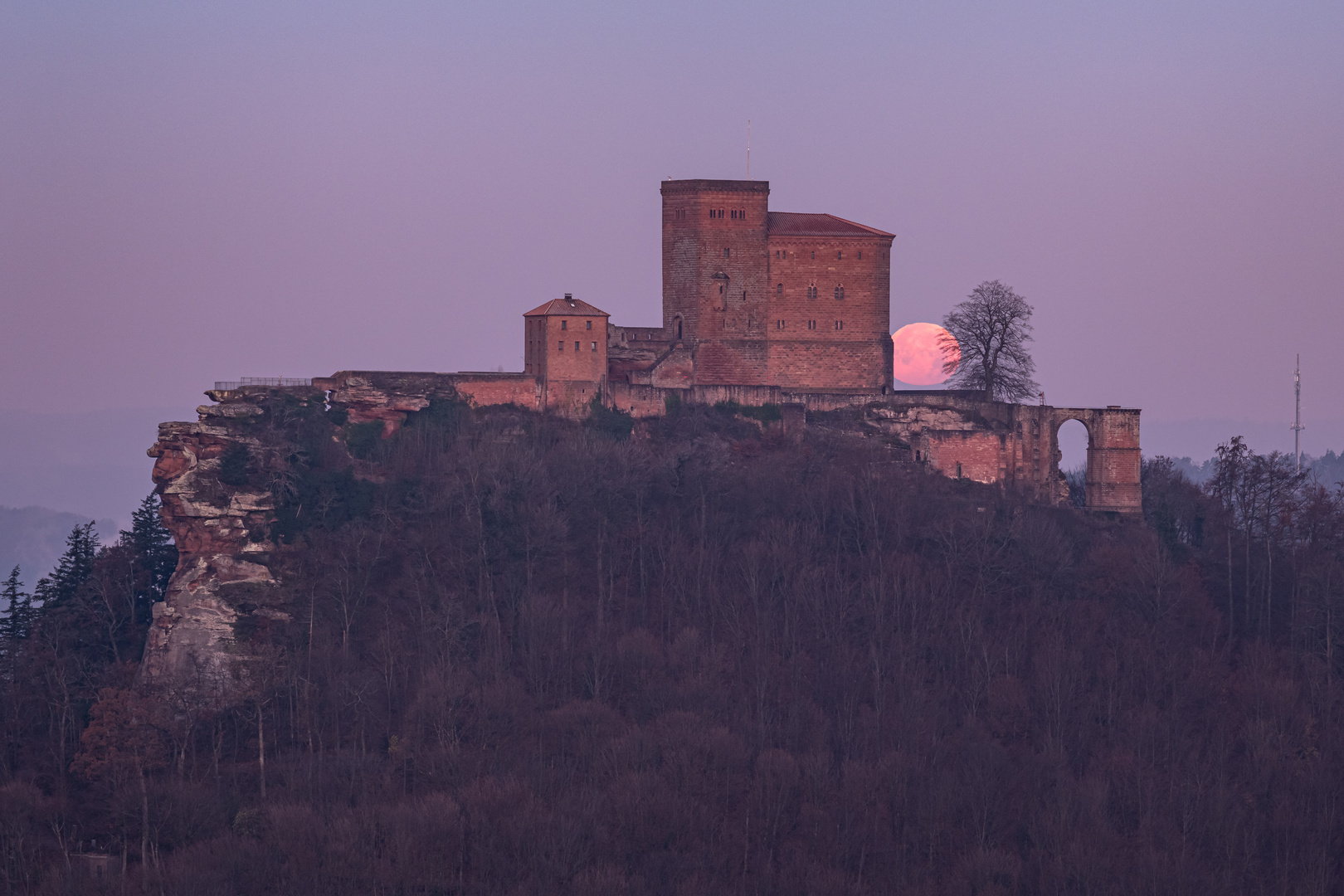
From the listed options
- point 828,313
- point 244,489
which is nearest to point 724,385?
point 828,313

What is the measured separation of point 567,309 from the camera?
197 feet

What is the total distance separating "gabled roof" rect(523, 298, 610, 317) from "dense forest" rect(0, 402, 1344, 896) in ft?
11.6

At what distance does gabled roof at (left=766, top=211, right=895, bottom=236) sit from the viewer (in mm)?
64188

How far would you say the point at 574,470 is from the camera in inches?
2292

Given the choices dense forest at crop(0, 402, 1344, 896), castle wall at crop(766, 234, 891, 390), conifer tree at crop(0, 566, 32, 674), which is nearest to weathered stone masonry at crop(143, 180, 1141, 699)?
castle wall at crop(766, 234, 891, 390)

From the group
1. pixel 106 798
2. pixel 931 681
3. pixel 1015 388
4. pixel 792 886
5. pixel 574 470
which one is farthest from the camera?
pixel 1015 388

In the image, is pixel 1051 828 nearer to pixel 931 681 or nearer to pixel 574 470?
pixel 931 681

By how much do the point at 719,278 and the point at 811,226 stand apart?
4038 mm

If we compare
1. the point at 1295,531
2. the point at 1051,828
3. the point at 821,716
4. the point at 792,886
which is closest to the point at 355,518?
the point at 821,716

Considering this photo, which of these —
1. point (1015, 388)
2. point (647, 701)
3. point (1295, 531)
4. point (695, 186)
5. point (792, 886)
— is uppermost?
point (695, 186)

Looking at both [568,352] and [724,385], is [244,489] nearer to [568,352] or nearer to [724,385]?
[568,352]

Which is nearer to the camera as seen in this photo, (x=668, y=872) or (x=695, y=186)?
(x=668, y=872)

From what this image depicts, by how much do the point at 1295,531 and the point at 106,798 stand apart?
38.8m

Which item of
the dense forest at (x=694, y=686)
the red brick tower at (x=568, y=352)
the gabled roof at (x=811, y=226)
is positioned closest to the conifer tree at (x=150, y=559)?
the dense forest at (x=694, y=686)
